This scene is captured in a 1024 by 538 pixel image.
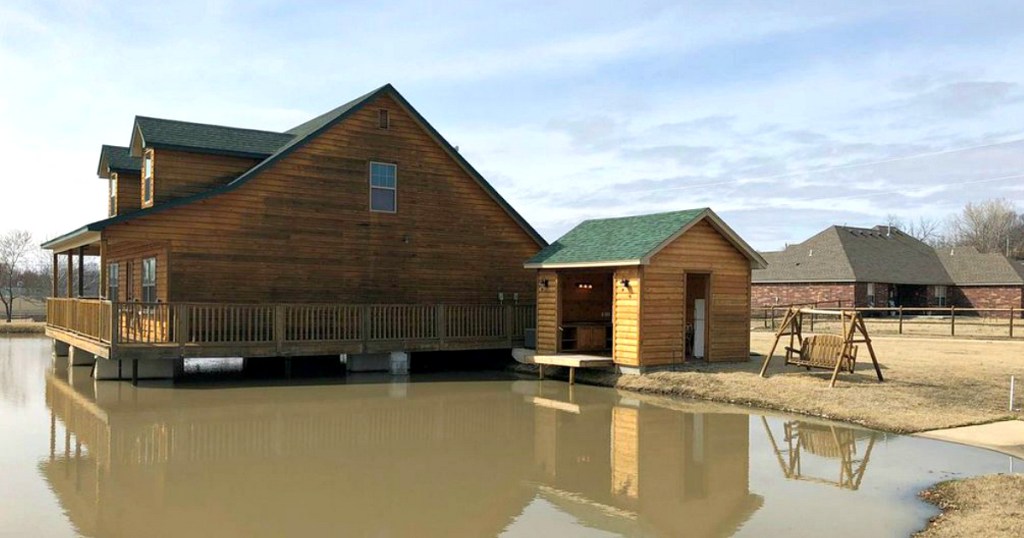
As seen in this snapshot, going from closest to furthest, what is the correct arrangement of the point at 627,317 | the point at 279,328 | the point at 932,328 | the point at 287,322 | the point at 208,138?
the point at 627,317
the point at 279,328
the point at 287,322
the point at 208,138
the point at 932,328

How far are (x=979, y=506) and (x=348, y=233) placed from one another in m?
16.5

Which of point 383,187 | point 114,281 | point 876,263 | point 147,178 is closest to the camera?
point 147,178

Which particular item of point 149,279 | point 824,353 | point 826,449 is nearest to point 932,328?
point 824,353

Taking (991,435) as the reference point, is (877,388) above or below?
above

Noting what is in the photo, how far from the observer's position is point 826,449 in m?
11.5

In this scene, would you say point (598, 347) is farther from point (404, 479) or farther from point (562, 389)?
point (404, 479)

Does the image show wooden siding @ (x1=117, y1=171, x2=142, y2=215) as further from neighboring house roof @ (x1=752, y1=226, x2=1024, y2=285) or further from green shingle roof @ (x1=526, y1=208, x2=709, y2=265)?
neighboring house roof @ (x1=752, y1=226, x2=1024, y2=285)

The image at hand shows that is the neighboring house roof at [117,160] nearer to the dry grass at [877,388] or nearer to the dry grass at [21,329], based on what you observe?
the dry grass at [877,388]

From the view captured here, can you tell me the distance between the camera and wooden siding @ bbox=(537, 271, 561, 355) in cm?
2027

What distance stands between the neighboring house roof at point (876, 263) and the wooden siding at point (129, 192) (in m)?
35.4

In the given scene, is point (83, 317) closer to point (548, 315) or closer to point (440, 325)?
point (440, 325)

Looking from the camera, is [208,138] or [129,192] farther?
[129,192]

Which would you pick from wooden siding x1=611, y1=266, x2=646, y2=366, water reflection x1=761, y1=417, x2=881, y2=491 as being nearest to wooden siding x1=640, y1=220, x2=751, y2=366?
wooden siding x1=611, y1=266, x2=646, y2=366

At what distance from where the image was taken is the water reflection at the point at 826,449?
9.87m
